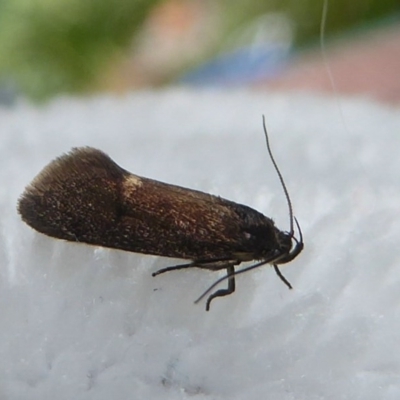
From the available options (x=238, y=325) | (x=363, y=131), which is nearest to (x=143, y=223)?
(x=238, y=325)

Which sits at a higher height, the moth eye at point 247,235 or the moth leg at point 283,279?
the moth leg at point 283,279

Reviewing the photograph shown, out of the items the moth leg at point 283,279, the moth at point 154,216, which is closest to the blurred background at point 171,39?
the moth at point 154,216

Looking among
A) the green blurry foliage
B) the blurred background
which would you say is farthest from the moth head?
the green blurry foliage

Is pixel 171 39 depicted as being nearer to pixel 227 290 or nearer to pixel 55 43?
pixel 55 43

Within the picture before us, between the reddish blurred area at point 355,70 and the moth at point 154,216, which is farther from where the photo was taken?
the reddish blurred area at point 355,70

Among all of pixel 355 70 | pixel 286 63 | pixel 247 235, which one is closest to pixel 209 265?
pixel 247 235

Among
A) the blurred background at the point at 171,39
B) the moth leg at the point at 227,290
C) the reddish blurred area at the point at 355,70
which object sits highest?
the moth leg at the point at 227,290

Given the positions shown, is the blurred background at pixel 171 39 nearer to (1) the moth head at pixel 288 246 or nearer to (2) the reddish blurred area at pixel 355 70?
(2) the reddish blurred area at pixel 355 70
